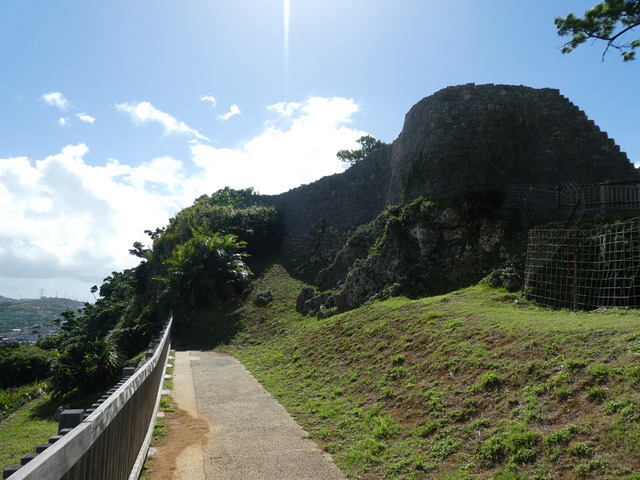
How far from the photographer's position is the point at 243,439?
5855 mm

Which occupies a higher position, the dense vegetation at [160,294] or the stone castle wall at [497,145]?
the stone castle wall at [497,145]

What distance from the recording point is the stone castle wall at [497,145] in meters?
13.9

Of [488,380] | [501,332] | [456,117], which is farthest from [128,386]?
[456,117]

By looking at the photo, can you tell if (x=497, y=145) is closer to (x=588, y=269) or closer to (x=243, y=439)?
(x=588, y=269)

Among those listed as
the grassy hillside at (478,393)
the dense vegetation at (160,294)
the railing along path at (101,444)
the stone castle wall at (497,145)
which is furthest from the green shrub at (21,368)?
the railing along path at (101,444)

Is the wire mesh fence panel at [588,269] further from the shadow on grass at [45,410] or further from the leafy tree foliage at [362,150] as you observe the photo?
the leafy tree foliage at [362,150]

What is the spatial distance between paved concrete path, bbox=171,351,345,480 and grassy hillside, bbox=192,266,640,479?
31cm

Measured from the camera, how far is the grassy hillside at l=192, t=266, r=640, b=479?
3.82 metres

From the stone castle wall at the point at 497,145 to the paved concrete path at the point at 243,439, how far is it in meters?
9.24

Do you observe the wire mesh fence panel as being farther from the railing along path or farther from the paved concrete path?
the railing along path

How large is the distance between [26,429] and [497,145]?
665 inches

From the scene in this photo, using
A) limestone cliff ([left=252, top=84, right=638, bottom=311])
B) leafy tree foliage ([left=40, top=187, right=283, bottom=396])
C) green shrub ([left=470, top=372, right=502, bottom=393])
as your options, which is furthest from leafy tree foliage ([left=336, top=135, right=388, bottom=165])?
green shrub ([left=470, top=372, right=502, bottom=393])

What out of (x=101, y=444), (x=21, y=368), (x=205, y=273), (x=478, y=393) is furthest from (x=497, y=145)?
(x=21, y=368)

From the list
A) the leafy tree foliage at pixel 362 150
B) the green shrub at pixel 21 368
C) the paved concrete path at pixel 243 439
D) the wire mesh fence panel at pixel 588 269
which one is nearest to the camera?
the paved concrete path at pixel 243 439
